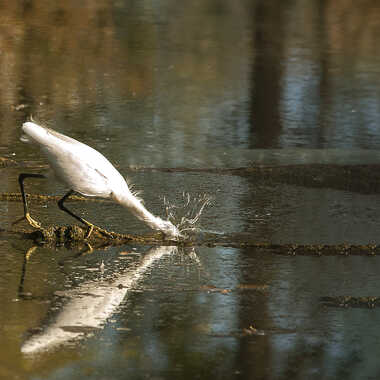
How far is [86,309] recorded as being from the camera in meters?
5.39

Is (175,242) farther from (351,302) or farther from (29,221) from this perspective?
(351,302)

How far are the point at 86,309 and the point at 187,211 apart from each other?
2.21 m

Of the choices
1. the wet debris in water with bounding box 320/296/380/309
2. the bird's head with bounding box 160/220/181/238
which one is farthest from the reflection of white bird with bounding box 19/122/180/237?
the wet debris in water with bounding box 320/296/380/309

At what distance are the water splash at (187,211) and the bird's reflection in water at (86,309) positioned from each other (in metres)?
0.73

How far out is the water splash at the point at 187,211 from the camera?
23.3ft

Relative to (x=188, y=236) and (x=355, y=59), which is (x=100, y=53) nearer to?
(x=355, y=59)

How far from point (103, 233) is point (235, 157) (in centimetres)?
289

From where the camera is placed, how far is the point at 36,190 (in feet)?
26.0

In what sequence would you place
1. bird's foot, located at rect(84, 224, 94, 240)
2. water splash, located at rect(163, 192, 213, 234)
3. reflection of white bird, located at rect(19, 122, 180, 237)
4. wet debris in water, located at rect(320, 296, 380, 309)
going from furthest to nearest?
water splash, located at rect(163, 192, 213, 234) → bird's foot, located at rect(84, 224, 94, 240) → reflection of white bird, located at rect(19, 122, 180, 237) → wet debris in water, located at rect(320, 296, 380, 309)

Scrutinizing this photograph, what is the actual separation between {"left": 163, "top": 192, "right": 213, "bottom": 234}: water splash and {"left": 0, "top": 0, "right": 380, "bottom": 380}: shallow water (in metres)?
0.07

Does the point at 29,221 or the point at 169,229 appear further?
the point at 29,221

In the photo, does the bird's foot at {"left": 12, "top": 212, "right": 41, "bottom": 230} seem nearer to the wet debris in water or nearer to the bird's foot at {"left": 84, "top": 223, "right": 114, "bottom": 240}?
the bird's foot at {"left": 84, "top": 223, "right": 114, "bottom": 240}

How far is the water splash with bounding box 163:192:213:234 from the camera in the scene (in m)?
7.10

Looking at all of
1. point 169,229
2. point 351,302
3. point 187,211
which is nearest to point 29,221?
point 169,229
